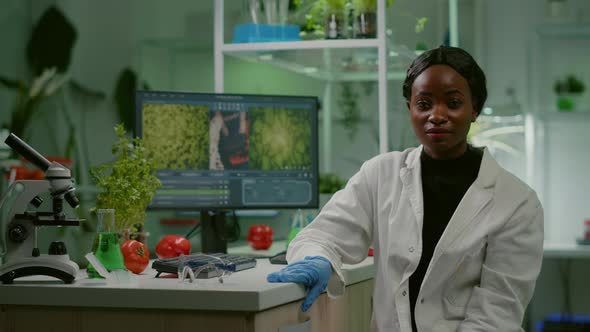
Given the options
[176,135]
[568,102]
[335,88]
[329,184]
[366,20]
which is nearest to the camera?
[176,135]

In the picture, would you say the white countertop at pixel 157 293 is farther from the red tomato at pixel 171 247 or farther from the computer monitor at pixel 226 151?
the computer monitor at pixel 226 151

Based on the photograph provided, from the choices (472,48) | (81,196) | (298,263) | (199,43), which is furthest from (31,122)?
(298,263)

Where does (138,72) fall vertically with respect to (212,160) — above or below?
above

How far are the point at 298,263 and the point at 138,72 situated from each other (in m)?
4.95

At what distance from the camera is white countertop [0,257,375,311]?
2.01 metres

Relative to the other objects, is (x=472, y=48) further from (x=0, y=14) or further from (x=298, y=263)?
(x=298, y=263)

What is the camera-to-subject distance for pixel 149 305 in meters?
2.08

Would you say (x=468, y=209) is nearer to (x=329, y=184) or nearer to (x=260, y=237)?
(x=260, y=237)

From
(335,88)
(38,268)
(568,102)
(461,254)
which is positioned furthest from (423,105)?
(568,102)

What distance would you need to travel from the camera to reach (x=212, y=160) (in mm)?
3109

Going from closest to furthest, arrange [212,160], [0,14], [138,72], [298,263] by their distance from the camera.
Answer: [298,263] < [212,160] < [0,14] < [138,72]

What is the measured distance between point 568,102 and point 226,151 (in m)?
3.47

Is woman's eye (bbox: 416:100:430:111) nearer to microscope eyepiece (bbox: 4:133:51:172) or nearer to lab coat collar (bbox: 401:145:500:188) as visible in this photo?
lab coat collar (bbox: 401:145:500:188)

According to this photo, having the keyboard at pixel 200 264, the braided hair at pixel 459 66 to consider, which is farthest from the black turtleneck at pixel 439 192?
the keyboard at pixel 200 264
